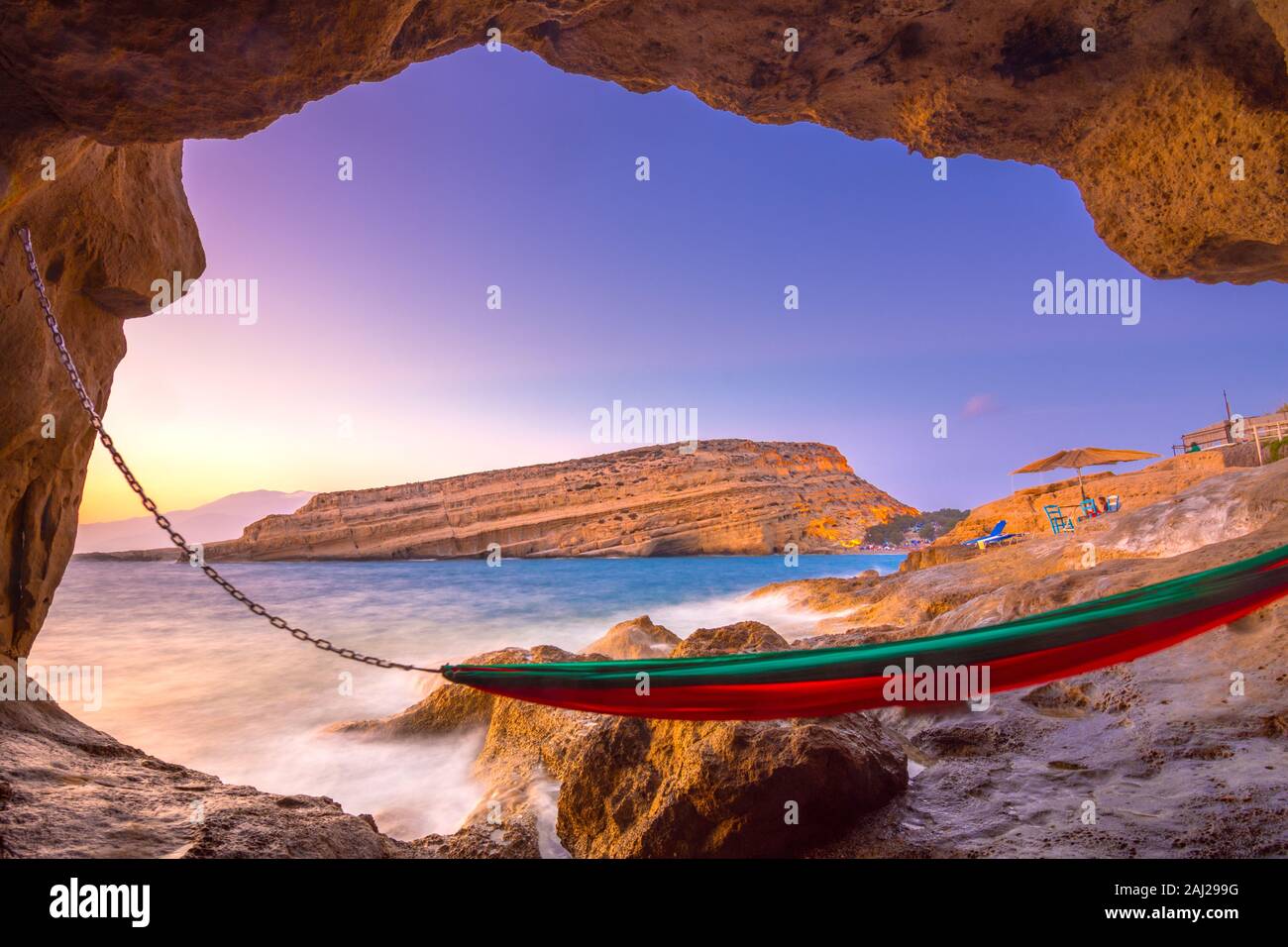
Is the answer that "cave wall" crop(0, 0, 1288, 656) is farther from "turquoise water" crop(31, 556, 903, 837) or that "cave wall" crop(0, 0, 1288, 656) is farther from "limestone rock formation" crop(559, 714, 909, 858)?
"limestone rock formation" crop(559, 714, 909, 858)

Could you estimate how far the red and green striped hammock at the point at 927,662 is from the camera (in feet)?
5.21

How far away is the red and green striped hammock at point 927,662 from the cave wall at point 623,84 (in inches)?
84.1

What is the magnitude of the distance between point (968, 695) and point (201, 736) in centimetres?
705

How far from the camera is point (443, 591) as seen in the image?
20328mm

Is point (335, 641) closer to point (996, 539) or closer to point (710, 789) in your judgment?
point (710, 789)

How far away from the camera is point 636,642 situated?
5848 mm

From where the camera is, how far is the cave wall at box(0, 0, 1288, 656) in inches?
70.7

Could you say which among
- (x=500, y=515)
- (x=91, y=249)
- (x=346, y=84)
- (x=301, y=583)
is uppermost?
(x=346, y=84)

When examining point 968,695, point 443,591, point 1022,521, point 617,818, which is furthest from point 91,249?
point 443,591

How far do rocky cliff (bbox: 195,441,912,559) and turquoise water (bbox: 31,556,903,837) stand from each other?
4341 mm

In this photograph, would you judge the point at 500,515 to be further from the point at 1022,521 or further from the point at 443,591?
the point at 1022,521

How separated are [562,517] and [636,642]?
30.0 m
